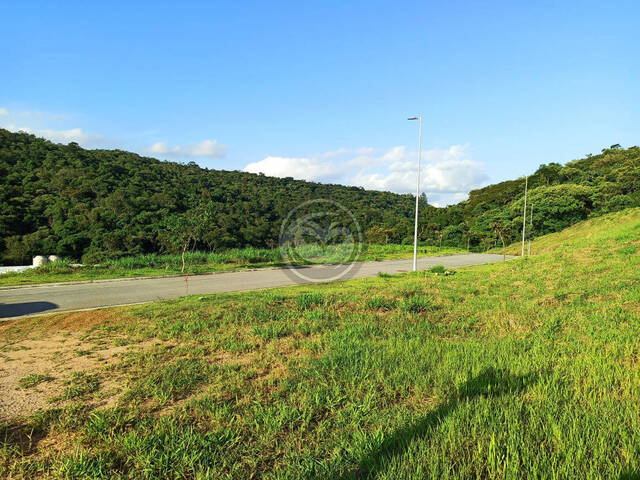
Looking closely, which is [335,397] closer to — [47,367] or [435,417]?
[435,417]

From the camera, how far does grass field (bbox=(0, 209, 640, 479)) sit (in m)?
2.48

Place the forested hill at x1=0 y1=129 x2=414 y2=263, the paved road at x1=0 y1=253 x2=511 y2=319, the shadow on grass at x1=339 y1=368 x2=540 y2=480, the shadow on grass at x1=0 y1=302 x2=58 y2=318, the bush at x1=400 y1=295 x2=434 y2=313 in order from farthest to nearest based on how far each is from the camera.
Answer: the forested hill at x1=0 y1=129 x2=414 y2=263, the paved road at x1=0 y1=253 x2=511 y2=319, the shadow on grass at x1=0 y1=302 x2=58 y2=318, the bush at x1=400 y1=295 x2=434 y2=313, the shadow on grass at x1=339 y1=368 x2=540 y2=480

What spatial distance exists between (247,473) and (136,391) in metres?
2.06

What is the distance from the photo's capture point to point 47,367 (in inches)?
186

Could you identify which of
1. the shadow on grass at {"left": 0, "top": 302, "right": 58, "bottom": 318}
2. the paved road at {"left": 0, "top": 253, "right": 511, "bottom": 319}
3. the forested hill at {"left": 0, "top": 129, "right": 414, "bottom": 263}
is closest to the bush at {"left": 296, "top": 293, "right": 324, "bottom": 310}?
the paved road at {"left": 0, "top": 253, "right": 511, "bottom": 319}

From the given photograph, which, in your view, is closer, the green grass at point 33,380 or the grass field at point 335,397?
the grass field at point 335,397

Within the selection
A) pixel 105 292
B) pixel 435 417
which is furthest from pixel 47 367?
pixel 105 292

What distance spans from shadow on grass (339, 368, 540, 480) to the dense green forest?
1770cm

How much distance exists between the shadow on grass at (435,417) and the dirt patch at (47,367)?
298 cm

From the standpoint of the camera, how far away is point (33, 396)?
3.81 m

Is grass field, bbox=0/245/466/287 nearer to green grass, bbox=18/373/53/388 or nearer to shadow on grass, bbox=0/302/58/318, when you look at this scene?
shadow on grass, bbox=0/302/58/318

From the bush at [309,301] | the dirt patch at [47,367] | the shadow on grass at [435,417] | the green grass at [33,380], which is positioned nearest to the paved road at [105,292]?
the bush at [309,301]

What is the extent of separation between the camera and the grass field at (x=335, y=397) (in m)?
2.48

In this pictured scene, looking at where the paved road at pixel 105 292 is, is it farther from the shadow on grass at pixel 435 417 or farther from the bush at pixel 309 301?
the shadow on grass at pixel 435 417
